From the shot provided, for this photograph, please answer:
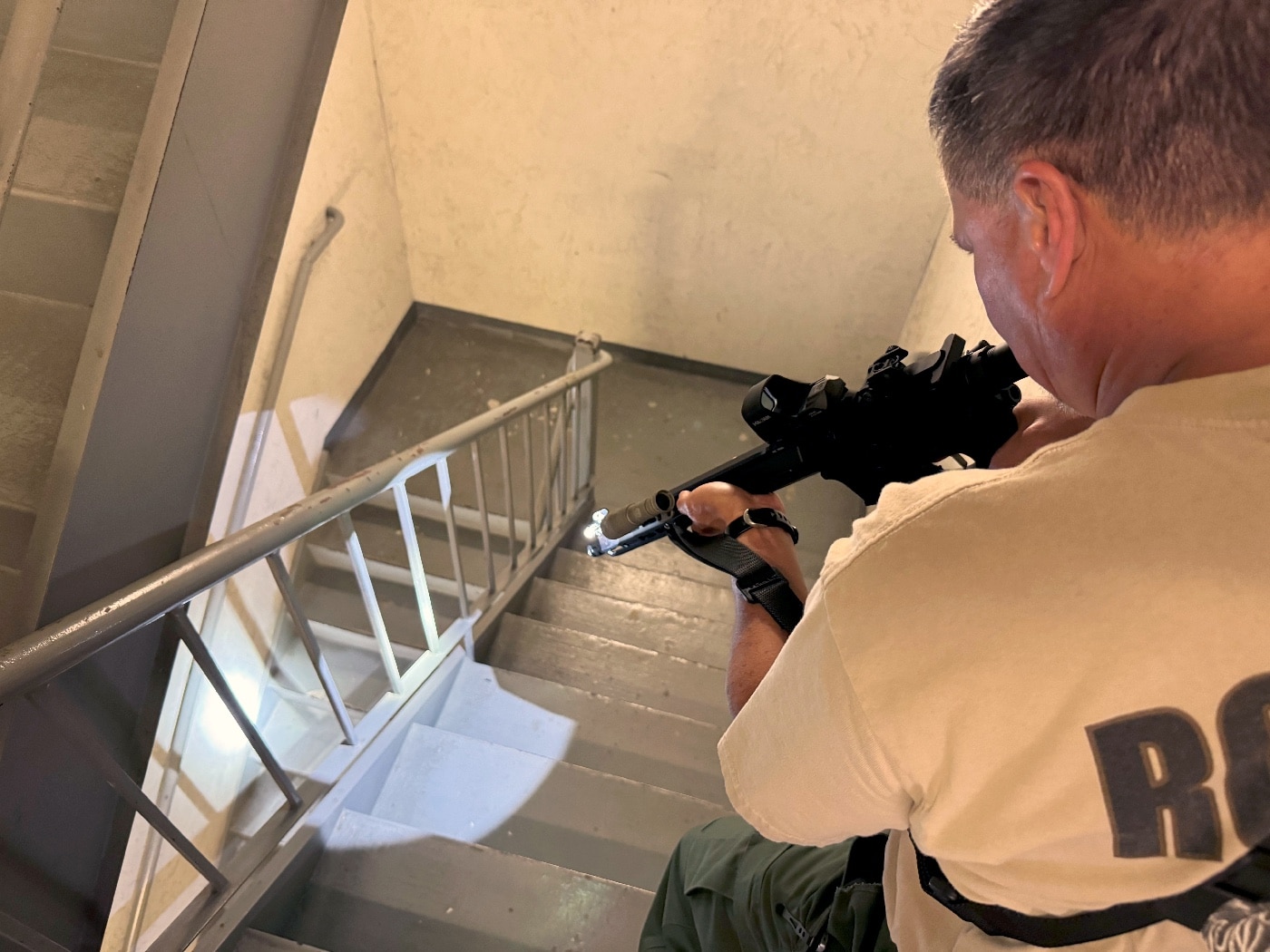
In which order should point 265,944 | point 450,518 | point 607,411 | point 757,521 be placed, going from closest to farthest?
point 757,521 < point 265,944 < point 450,518 < point 607,411

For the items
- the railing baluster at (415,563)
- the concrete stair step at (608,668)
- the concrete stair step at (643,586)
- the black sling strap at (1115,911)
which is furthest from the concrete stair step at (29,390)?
the concrete stair step at (643,586)

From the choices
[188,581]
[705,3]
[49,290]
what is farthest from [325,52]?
[705,3]

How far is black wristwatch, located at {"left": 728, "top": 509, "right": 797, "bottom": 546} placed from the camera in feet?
2.51

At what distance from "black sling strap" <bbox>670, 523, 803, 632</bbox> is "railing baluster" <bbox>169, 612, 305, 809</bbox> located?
2.17 ft

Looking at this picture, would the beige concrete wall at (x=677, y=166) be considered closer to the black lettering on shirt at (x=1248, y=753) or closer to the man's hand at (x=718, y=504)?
the man's hand at (x=718, y=504)

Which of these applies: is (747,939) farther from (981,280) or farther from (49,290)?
(49,290)

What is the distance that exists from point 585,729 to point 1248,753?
1.52 meters

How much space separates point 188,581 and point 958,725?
0.81m

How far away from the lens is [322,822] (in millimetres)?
1188

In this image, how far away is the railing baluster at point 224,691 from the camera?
0.84 meters

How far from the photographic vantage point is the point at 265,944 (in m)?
1.02

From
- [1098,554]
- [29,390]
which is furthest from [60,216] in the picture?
[1098,554]

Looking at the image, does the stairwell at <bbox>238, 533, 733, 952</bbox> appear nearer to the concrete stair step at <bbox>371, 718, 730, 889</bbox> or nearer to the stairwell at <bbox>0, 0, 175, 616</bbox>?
the concrete stair step at <bbox>371, 718, 730, 889</bbox>

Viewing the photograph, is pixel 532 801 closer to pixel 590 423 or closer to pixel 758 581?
pixel 758 581
